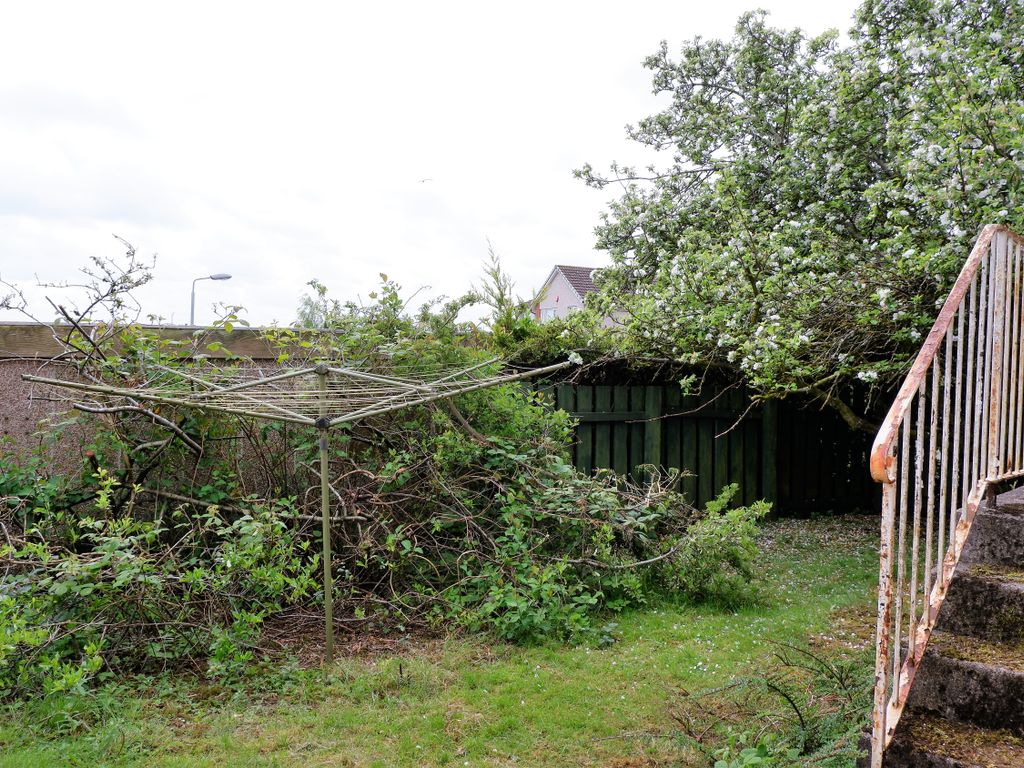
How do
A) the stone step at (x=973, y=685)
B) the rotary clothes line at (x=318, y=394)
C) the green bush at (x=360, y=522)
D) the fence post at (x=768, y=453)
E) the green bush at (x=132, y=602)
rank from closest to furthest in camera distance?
1. the stone step at (x=973, y=685)
2. the green bush at (x=132, y=602)
3. the rotary clothes line at (x=318, y=394)
4. the green bush at (x=360, y=522)
5. the fence post at (x=768, y=453)

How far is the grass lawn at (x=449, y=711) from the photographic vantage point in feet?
8.89

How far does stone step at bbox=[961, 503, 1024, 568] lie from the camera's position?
8.44 feet

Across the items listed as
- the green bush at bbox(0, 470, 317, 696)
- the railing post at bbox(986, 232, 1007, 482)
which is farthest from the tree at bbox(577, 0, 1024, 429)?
the green bush at bbox(0, 470, 317, 696)

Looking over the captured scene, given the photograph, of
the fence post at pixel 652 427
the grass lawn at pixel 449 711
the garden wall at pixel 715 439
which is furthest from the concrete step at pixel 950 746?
the fence post at pixel 652 427

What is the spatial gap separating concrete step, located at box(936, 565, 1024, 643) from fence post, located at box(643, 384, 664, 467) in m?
4.57

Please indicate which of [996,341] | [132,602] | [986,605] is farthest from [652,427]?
[132,602]

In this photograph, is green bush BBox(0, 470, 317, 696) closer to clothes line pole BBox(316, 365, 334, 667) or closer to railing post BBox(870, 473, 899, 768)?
clothes line pole BBox(316, 365, 334, 667)

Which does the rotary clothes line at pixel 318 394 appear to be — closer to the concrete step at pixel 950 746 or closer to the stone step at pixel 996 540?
the stone step at pixel 996 540

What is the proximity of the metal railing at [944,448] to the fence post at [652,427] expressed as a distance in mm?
3751

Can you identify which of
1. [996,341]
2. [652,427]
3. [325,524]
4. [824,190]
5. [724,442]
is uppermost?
[824,190]

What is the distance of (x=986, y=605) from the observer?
2.39m

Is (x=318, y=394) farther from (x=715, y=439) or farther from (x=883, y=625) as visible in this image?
(x=715, y=439)

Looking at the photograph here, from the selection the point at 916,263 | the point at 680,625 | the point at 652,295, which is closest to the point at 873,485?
the point at 652,295

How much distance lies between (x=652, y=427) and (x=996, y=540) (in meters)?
4.52
